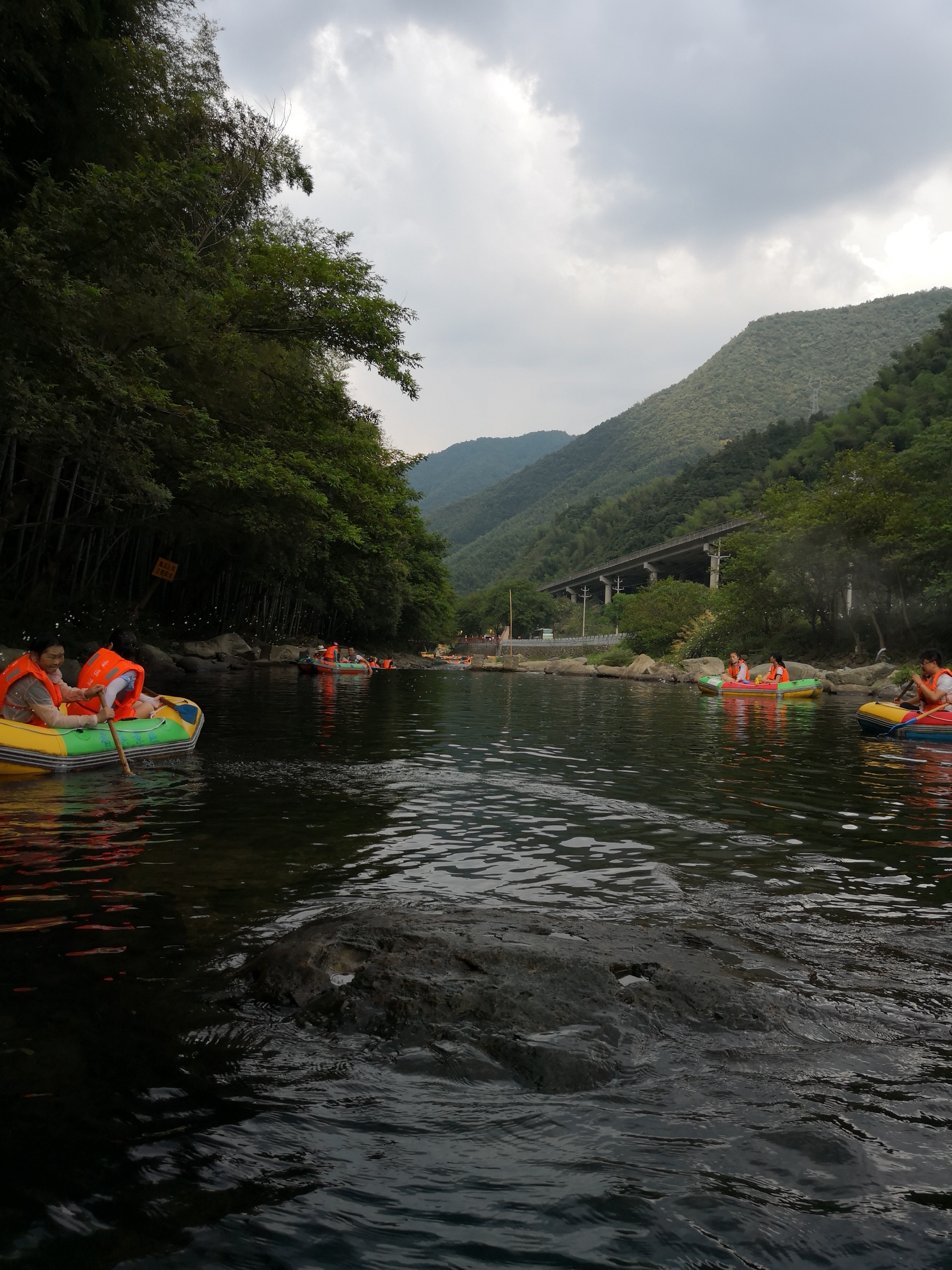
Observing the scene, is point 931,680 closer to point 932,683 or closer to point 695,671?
point 932,683

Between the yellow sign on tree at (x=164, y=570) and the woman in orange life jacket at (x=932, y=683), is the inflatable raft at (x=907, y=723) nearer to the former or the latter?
the woman in orange life jacket at (x=932, y=683)

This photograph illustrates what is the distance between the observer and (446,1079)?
117 inches

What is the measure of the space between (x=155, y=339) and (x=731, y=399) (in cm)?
12213

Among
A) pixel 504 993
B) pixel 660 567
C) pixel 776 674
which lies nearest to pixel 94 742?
pixel 504 993

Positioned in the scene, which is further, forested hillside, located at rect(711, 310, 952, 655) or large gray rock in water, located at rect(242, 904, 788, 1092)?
forested hillside, located at rect(711, 310, 952, 655)

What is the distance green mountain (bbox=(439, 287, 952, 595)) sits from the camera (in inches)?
4611

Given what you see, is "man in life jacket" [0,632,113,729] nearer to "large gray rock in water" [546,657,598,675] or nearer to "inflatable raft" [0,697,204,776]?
"inflatable raft" [0,697,204,776]

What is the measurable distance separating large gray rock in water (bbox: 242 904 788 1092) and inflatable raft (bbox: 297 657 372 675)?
25584 mm

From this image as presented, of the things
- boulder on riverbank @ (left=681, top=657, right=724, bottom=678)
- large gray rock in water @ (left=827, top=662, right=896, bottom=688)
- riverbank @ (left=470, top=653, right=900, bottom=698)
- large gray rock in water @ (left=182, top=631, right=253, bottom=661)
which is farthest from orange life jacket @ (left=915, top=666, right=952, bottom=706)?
boulder on riverbank @ (left=681, top=657, right=724, bottom=678)

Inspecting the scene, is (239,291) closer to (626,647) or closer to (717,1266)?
(717,1266)

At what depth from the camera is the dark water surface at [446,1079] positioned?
2.24 metres

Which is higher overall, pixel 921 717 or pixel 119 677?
pixel 119 677

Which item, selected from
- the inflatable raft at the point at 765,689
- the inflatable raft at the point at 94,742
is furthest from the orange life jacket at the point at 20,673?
the inflatable raft at the point at 765,689

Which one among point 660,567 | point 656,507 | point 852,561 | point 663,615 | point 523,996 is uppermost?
point 656,507
